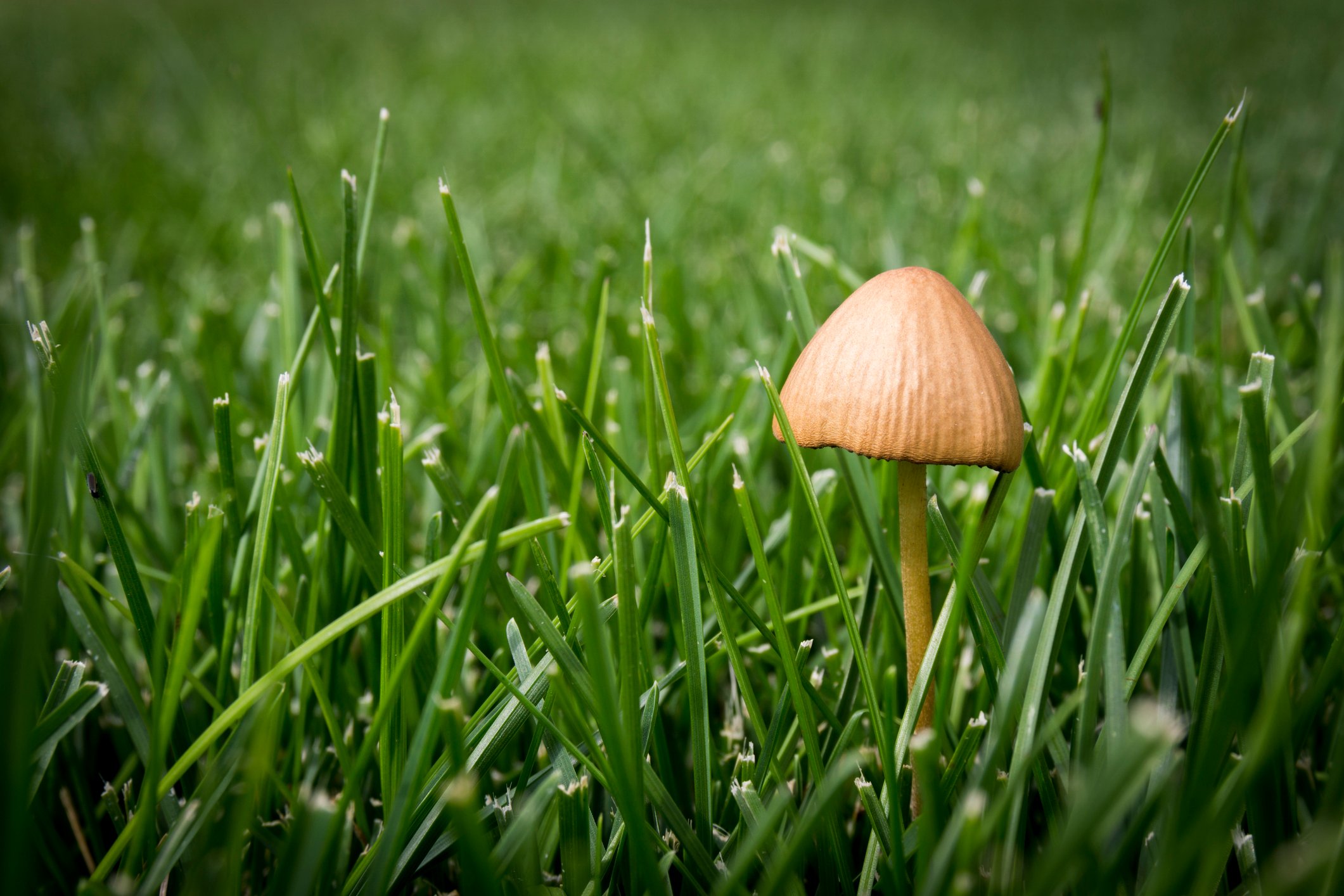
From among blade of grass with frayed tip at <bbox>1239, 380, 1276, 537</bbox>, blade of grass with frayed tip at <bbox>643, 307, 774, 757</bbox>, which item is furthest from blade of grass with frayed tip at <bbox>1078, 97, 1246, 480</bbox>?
blade of grass with frayed tip at <bbox>643, 307, 774, 757</bbox>

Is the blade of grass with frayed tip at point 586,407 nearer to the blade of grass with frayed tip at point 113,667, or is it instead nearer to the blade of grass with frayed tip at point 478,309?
the blade of grass with frayed tip at point 478,309

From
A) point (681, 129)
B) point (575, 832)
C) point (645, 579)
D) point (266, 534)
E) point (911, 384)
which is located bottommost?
point (575, 832)

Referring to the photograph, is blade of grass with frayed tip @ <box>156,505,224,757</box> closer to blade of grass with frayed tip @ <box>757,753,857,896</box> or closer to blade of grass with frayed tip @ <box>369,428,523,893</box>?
blade of grass with frayed tip @ <box>369,428,523,893</box>

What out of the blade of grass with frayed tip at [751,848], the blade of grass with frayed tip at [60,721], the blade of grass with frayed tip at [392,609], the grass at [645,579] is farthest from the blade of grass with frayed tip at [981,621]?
the blade of grass with frayed tip at [60,721]

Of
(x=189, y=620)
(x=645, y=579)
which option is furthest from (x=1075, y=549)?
(x=189, y=620)

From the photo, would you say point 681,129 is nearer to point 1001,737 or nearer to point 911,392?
point 911,392

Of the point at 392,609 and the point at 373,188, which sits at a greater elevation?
the point at 373,188

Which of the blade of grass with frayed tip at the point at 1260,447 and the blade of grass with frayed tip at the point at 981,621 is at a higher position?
the blade of grass with frayed tip at the point at 1260,447
